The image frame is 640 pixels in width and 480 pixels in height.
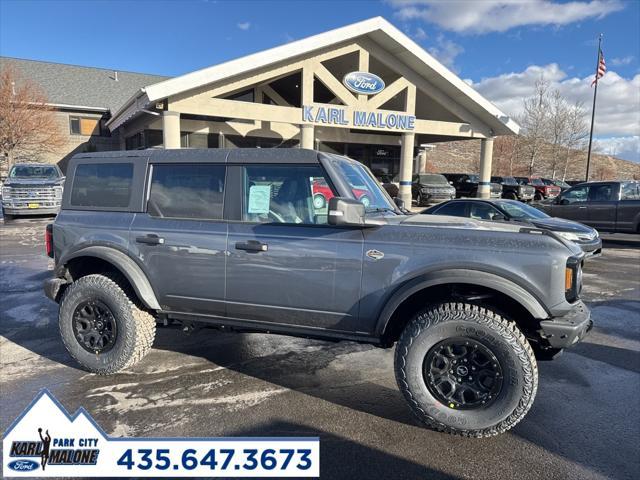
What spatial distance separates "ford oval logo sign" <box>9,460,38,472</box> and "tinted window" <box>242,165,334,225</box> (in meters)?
2.12

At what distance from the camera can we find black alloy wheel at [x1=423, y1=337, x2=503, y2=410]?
294 cm

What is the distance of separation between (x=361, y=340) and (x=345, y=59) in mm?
16949

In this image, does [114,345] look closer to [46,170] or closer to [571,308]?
[571,308]

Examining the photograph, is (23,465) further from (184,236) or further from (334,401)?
(334,401)

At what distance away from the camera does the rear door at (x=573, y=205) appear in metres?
12.2

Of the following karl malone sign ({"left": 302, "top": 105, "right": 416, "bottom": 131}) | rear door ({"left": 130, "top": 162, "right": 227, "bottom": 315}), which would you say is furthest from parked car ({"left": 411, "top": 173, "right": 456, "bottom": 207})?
rear door ({"left": 130, "top": 162, "right": 227, "bottom": 315})

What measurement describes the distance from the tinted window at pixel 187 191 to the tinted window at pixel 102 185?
305 mm

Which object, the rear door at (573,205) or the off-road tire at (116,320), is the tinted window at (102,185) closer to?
the off-road tire at (116,320)

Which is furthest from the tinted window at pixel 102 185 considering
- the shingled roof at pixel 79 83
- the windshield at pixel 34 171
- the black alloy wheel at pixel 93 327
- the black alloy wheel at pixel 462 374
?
the shingled roof at pixel 79 83

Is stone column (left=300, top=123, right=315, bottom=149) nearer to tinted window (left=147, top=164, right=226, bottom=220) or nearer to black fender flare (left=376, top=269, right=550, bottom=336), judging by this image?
tinted window (left=147, top=164, right=226, bottom=220)

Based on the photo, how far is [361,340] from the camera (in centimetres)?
325

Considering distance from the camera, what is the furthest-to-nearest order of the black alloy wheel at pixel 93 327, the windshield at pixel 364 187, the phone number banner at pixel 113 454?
1. the black alloy wheel at pixel 93 327
2. the windshield at pixel 364 187
3. the phone number banner at pixel 113 454

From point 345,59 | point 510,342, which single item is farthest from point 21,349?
point 345,59

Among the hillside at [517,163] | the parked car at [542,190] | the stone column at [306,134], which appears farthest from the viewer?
the hillside at [517,163]
